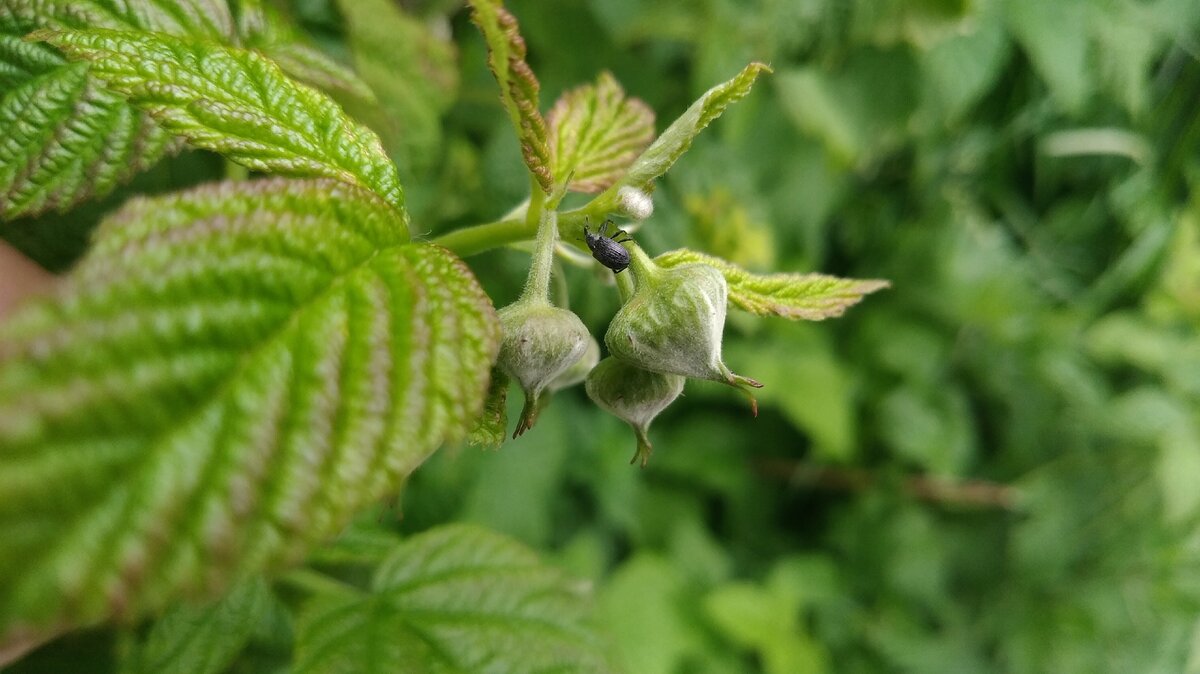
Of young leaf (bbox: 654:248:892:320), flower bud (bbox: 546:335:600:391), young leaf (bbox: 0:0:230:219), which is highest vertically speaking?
young leaf (bbox: 0:0:230:219)

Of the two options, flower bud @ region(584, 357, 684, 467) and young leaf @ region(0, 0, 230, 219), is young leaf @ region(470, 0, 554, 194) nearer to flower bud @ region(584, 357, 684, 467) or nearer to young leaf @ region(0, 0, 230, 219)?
flower bud @ region(584, 357, 684, 467)

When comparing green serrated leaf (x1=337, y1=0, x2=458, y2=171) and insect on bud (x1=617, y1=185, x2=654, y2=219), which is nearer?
insect on bud (x1=617, y1=185, x2=654, y2=219)

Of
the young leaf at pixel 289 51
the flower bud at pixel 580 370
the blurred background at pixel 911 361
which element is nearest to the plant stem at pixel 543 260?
the flower bud at pixel 580 370

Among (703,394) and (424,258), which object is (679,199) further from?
(424,258)

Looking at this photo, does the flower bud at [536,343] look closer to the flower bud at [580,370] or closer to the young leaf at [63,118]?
the flower bud at [580,370]

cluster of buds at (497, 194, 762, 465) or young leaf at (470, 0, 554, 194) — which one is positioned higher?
young leaf at (470, 0, 554, 194)

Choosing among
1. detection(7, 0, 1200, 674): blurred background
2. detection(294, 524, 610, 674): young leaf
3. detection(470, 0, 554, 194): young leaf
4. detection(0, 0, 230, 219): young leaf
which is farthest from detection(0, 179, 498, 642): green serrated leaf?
detection(7, 0, 1200, 674): blurred background

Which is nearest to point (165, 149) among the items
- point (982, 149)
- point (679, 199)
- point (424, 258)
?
point (424, 258)
